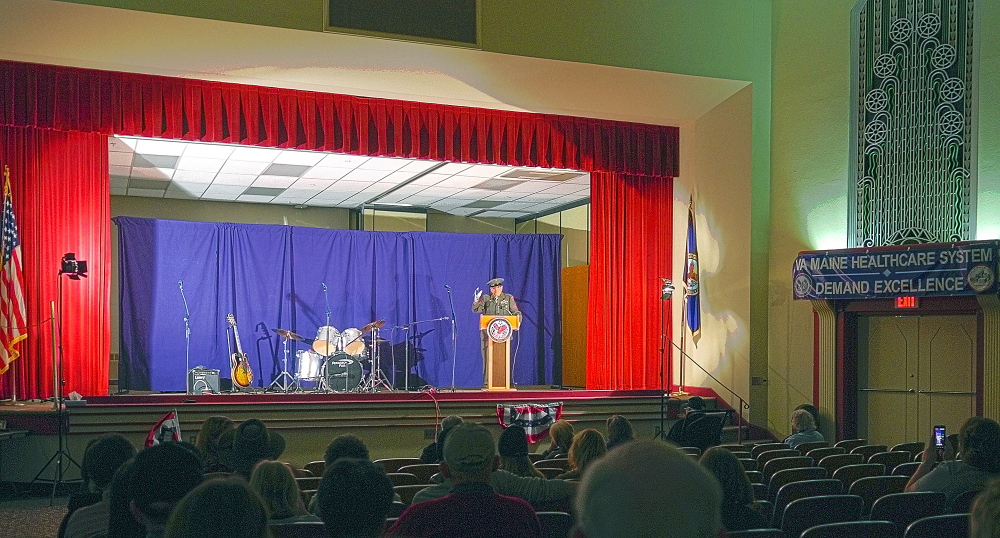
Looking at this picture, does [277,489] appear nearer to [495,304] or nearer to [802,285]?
[802,285]

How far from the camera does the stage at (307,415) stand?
9.11 m

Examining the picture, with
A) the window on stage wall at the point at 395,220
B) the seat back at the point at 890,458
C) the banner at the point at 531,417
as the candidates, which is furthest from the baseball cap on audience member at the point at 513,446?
the window on stage wall at the point at 395,220

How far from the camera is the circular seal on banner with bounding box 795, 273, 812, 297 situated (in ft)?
33.7

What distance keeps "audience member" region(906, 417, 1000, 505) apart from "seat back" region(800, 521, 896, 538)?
120 centimetres

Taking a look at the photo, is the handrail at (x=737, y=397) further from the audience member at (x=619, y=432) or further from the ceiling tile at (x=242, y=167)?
the ceiling tile at (x=242, y=167)

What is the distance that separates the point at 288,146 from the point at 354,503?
9.16m

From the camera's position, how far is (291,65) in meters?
10.1

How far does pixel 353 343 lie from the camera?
13711mm

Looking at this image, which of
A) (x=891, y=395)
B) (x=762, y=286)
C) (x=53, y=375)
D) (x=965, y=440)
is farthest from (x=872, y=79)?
(x=53, y=375)

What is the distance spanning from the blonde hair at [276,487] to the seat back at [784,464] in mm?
3579

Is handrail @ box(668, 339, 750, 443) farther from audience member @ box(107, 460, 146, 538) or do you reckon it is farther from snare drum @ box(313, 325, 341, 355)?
audience member @ box(107, 460, 146, 538)

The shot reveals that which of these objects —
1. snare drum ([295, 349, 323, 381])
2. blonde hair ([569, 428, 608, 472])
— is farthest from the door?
snare drum ([295, 349, 323, 381])

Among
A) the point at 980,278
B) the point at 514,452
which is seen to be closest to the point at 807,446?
the point at 980,278

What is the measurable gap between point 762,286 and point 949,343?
2426 millimetres
